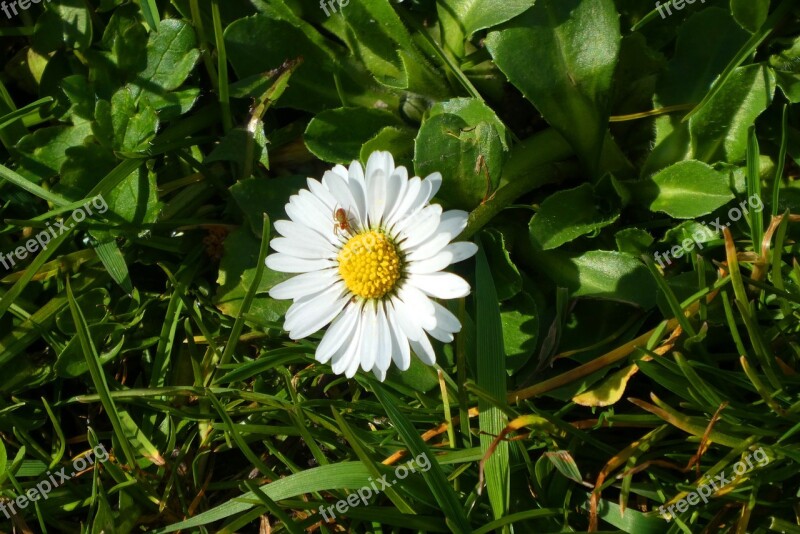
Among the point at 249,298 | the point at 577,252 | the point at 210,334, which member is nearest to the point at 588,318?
the point at 577,252

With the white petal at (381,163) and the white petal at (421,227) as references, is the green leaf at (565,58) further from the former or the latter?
the white petal at (421,227)

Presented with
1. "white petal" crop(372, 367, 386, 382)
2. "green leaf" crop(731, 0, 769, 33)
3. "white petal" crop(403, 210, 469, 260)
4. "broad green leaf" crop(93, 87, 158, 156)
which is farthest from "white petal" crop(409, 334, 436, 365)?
"green leaf" crop(731, 0, 769, 33)

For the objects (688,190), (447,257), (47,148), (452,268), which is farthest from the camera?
(47,148)

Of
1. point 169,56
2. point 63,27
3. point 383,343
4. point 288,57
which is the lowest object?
point 383,343

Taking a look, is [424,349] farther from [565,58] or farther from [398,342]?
[565,58]

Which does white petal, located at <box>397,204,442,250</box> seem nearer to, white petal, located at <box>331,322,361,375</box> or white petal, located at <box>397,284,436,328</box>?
white petal, located at <box>397,284,436,328</box>

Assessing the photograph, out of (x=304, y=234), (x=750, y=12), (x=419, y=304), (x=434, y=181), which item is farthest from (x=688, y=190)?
(x=304, y=234)

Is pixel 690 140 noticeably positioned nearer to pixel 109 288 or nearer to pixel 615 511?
pixel 615 511
